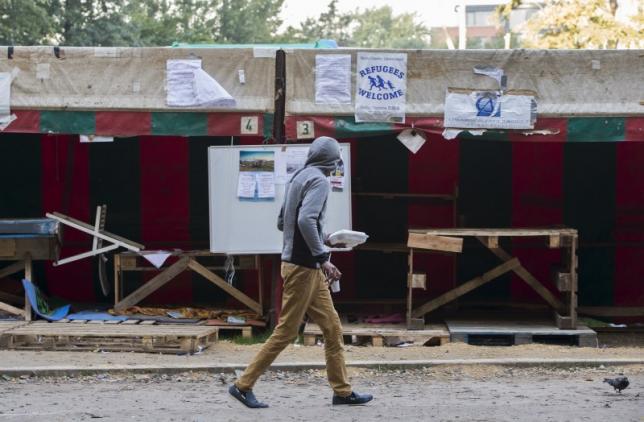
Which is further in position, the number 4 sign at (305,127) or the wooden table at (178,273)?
the wooden table at (178,273)

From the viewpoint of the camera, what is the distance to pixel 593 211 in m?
11.1

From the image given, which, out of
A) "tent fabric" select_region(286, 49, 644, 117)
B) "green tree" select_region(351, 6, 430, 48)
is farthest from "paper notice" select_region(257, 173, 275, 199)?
"green tree" select_region(351, 6, 430, 48)

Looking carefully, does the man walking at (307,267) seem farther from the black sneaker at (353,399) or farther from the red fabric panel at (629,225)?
the red fabric panel at (629,225)

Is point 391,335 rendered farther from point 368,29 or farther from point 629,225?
point 368,29

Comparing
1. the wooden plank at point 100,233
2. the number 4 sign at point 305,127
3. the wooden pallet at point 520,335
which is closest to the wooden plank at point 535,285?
the wooden pallet at point 520,335

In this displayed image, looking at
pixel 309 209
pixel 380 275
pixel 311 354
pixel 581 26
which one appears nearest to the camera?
pixel 309 209

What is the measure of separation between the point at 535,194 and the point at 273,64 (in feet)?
11.8

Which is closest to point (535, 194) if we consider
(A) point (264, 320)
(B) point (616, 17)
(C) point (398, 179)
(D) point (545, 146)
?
(D) point (545, 146)

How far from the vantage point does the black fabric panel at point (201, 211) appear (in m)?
11.1

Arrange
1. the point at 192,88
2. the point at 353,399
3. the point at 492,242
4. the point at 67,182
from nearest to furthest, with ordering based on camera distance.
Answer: the point at 353,399 → the point at 192,88 → the point at 492,242 → the point at 67,182

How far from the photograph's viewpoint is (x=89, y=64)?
9.55 meters

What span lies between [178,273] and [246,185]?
1412mm

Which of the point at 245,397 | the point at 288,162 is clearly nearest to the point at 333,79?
the point at 288,162

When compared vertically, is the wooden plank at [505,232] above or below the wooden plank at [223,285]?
above
